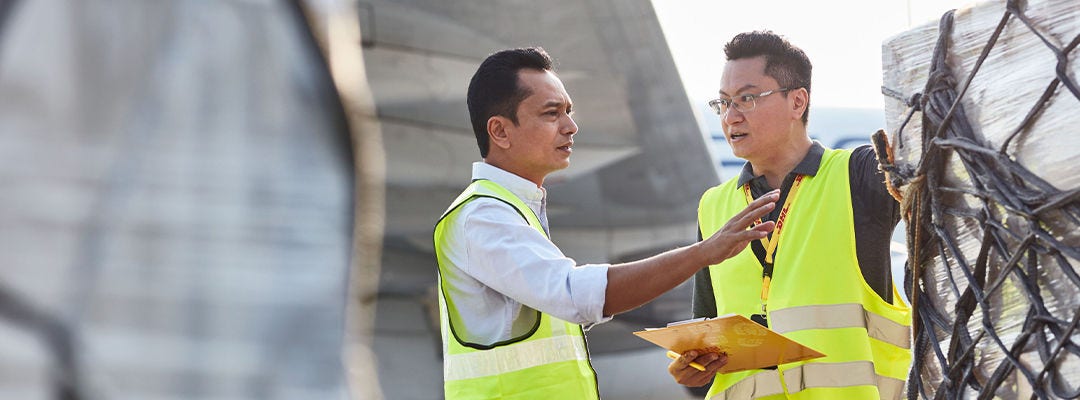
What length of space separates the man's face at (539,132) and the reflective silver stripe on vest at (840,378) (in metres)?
0.81

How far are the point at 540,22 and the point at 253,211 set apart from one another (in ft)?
7.78

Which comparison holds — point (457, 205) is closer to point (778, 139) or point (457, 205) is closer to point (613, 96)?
point (778, 139)

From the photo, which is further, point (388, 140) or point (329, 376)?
point (388, 140)

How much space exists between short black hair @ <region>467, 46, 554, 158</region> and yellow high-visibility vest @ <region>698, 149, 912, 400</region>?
0.76 m

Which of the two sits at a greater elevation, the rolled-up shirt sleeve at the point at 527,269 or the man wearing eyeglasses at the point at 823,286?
the rolled-up shirt sleeve at the point at 527,269

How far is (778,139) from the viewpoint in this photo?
3.33 metres

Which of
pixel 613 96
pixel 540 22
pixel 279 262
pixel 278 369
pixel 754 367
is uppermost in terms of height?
pixel 540 22

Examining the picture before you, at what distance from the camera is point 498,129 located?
9.50 feet

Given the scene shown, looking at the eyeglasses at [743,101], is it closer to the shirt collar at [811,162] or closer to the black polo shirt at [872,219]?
the shirt collar at [811,162]

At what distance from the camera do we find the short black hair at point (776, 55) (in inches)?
134

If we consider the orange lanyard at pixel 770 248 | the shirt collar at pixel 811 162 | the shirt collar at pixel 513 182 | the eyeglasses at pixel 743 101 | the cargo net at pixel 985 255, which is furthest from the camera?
the eyeglasses at pixel 743 101

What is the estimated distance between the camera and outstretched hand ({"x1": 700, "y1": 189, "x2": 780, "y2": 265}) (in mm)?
2373

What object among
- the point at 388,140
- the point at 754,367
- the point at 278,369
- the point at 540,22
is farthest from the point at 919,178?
the point at 540,22

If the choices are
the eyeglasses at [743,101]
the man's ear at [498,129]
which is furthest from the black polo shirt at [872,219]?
the man's ear at [498,129]
